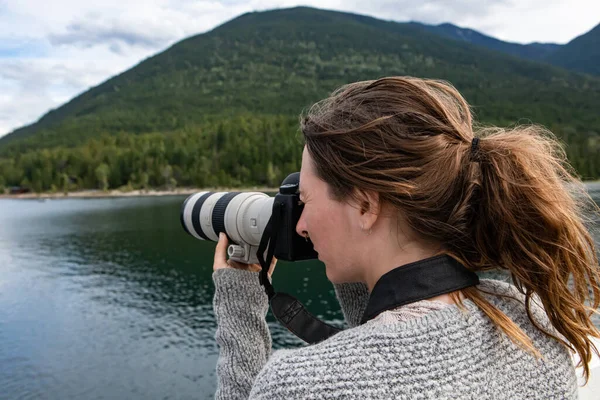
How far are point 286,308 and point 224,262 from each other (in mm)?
161

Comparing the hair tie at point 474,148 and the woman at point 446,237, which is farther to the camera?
the hair tie at point 474,148

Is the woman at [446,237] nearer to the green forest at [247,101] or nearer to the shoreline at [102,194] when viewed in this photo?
the green forest at [247,101]

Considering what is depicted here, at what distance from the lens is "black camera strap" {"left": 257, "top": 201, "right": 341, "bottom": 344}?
941 millimetres

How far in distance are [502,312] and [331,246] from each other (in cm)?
26

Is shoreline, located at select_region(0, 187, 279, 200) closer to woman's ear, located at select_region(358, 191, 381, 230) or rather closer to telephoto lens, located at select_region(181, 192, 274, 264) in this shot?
telephoto lens, located at select_region(181, 192, 274, 264)

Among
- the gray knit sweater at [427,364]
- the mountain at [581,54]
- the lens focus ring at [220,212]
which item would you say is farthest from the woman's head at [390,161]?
the mountain at [581,54]

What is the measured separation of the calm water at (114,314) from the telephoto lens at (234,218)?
32.1 ft

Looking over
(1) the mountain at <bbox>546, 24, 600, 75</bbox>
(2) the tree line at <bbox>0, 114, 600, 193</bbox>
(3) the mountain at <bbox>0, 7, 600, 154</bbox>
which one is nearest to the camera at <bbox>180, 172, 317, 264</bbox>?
(2) the tree line at <bbox>0, 114, 600, 193</bbox>

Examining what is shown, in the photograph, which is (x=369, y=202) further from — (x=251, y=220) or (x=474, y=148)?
(x=251, y=220)

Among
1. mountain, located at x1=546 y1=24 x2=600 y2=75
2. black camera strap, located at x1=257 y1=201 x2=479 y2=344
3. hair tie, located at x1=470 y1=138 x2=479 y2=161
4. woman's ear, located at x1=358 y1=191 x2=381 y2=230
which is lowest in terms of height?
black camera strap, located at x1=257 y1=201 x2=479 y2=344

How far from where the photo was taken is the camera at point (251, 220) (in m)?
1.00

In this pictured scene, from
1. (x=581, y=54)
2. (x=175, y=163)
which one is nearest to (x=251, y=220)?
(x=175, y=163)

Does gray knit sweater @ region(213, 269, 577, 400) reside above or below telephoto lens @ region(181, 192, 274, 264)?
below

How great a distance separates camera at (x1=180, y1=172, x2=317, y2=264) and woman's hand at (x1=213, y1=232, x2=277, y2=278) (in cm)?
1
